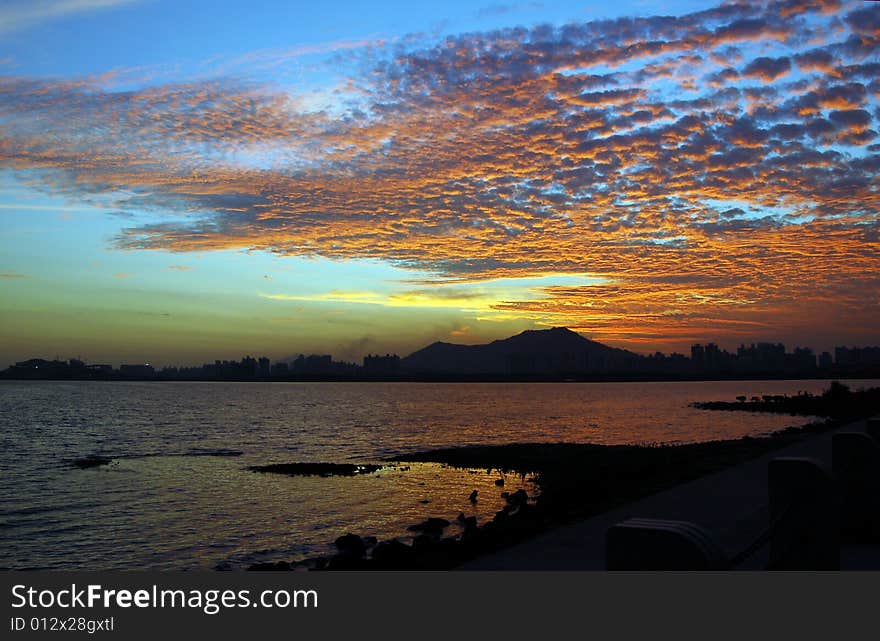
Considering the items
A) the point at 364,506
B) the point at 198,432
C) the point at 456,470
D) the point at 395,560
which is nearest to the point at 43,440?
the point at 198,432

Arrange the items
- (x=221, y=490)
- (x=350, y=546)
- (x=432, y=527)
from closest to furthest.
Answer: (x=350, y=546)
(x=432, y=527)
(x=221, y=490)

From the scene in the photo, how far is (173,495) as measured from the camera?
97.1 feet

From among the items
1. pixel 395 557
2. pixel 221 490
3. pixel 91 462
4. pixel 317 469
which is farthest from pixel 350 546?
pixel 91 462

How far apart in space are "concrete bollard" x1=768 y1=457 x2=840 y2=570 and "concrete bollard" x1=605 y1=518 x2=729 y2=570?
2.31 m

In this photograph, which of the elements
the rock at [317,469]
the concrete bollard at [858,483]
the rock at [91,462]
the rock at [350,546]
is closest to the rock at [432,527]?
the rock at [350,546]

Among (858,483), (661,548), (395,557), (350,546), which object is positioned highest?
(661,548)

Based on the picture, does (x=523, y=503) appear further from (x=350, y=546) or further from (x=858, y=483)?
(x=858, y=483)

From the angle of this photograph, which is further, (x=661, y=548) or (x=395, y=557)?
(x=395, y=557)

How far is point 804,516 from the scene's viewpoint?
7035 mm

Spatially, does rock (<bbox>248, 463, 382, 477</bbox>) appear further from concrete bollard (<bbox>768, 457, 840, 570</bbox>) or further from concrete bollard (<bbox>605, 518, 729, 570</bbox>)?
concrete bollard (<bbox>605, 518, 729, 570</bbox>)

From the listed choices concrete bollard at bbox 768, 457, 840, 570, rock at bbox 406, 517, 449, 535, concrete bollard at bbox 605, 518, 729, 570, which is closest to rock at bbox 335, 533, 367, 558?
rock at bbox 406, 517, 449, 535

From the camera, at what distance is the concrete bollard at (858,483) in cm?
912

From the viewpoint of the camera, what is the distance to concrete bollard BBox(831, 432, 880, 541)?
359 inches

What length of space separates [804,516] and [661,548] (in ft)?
8.83
